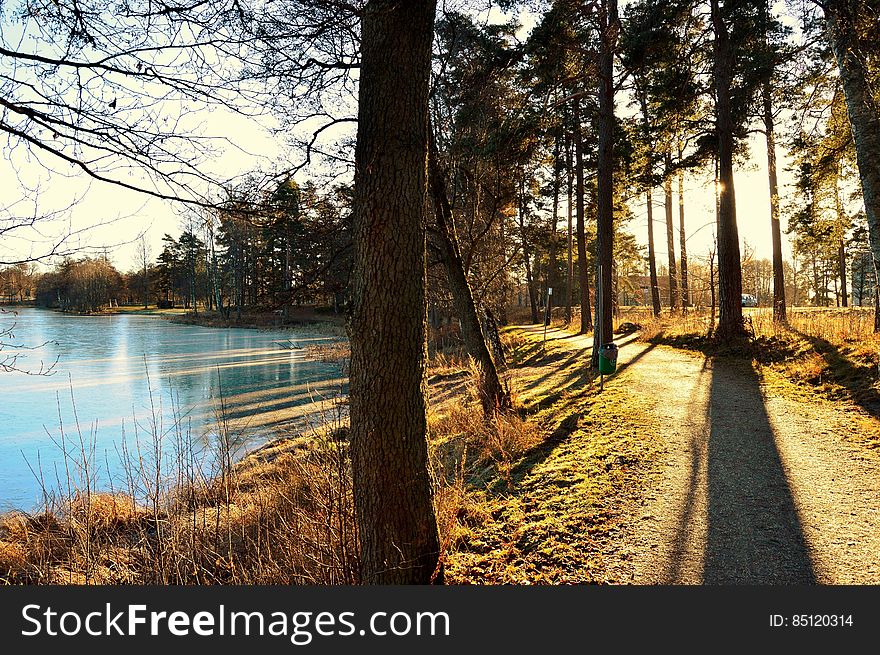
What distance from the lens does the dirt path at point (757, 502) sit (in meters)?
3.22

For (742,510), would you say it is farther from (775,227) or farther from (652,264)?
(652,264)

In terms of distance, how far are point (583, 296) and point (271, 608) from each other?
1834cm

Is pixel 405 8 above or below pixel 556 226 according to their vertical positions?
below

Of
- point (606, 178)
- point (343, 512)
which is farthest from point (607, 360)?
point (343, 512)

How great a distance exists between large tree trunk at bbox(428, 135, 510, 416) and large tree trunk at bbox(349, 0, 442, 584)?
4.74m

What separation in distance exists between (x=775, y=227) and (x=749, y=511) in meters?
16.9

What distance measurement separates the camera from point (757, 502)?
13.6 feet

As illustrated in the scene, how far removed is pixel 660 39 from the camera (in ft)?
29.9

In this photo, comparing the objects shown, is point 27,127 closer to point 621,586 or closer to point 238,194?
point 238,194

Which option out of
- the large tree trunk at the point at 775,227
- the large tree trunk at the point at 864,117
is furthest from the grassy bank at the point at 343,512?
the large tree trunk at the point at 775,227

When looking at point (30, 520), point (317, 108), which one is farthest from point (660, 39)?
point (30, 520)

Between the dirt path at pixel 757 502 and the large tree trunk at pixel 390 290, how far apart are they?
5.12 feet

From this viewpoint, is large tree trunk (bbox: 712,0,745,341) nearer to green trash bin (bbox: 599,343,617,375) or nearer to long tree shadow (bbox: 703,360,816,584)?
green trash bin (bbox: 599,343,617,375)

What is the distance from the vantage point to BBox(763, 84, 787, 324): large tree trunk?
14.2 m
